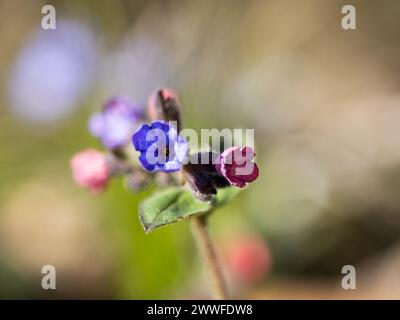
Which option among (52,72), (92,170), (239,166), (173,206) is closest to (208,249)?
(173,206)

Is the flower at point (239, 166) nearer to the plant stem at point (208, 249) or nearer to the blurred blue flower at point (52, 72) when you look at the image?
the plant stem at point (208, 249)

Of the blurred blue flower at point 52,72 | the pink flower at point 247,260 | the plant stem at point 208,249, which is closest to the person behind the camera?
the plant stem at point 208,249

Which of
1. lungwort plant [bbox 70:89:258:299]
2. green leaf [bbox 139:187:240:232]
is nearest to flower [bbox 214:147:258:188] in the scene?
lungwort plant [bbox 70:89:258:299]

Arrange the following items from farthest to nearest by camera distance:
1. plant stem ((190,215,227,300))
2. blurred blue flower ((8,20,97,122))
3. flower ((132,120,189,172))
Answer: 1. blurred blue flower ((8,20,97,122))
2. plant stem ((190,215,227,300))
3. flower ((132,120,189,172))

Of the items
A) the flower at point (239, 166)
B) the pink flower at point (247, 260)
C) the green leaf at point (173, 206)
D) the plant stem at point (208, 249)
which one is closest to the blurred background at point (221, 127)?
the pink flower at point (247, 260)

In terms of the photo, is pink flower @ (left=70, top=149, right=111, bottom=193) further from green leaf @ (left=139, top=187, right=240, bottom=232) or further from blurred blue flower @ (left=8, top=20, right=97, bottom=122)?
blurred blue flower @ (left=8, top=20, right=97, bottom=122)

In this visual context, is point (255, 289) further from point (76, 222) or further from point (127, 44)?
point (127, 44)
